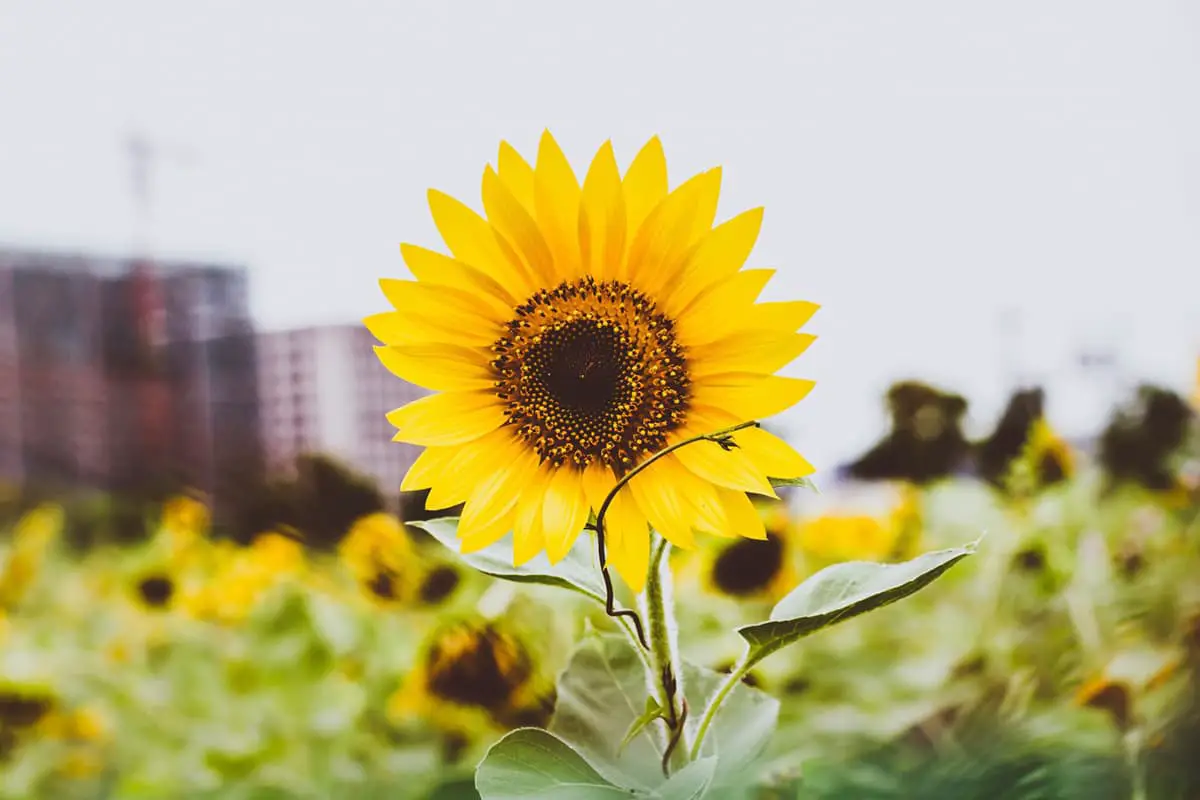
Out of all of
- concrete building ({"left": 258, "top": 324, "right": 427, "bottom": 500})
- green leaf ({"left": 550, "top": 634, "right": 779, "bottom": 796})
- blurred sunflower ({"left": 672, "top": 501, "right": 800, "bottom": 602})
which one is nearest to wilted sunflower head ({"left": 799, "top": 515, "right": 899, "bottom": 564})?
blurred sunflower ({"left": 672, "top": 501, "right": 800, "bottom": 602})

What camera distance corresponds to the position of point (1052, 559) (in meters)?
0.62

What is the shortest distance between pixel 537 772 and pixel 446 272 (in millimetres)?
123

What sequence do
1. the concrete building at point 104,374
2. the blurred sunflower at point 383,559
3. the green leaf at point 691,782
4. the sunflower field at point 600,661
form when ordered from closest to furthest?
1. the green leaf at point 691,782
2. the sunflower field at point 600,661
3. the blurred sunflower at point 383,559
4. the concrete building at point 104,374

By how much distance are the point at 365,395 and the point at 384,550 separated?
0.34 ft

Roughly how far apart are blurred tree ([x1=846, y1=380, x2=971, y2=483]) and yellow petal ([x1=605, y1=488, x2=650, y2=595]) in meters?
0.46

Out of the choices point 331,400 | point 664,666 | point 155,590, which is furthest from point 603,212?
point 155,590

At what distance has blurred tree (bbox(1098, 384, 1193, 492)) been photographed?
0.79 metres

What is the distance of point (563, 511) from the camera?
23cm

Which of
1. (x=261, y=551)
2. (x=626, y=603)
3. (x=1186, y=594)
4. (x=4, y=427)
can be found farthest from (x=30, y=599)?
(x=1186, y=594)

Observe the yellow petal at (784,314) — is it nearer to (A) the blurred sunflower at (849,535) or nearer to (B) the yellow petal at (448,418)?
(B) the yellow petal at (448,418)

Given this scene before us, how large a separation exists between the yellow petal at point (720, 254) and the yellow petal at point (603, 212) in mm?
18

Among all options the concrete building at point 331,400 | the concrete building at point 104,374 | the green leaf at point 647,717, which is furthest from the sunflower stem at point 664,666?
the concrete building at point 104,374

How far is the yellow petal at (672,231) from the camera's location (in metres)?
0.24

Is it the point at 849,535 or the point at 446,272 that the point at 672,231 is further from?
the point at 849,535
